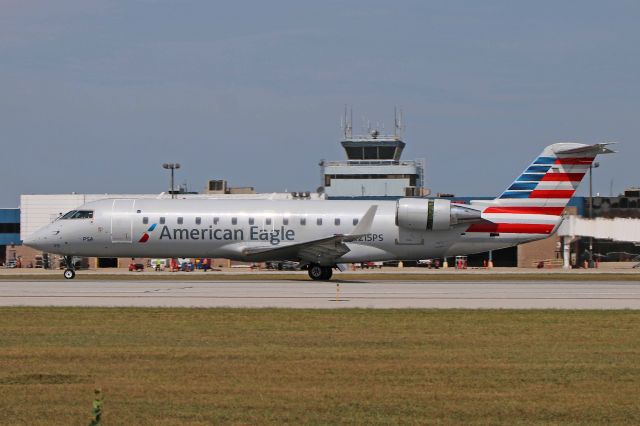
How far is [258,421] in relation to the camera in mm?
11508

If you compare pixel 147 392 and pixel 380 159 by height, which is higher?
pixel 380 159

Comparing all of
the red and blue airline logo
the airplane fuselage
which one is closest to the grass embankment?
the airplane fuselage

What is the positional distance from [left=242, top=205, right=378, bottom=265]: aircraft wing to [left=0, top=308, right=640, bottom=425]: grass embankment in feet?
59.0

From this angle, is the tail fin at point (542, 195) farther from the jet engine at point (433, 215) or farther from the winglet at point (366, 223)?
the winglet at point (366, 223)

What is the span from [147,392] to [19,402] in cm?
174

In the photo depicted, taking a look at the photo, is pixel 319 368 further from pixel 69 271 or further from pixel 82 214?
pixel 69 271

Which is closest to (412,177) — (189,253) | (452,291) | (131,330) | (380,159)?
(380,159)

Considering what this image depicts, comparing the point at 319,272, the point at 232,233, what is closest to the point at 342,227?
the point at 319,272

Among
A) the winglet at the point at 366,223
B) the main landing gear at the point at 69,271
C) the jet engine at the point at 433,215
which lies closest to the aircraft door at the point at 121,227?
the main landing gear at the point at 69,271

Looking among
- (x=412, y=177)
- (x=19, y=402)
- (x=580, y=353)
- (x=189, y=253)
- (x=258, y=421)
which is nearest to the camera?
(x=258, y=421)

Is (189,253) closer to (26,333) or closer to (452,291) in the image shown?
(452,291)

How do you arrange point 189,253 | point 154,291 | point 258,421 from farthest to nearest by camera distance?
point 189,253
point 154,291
point 258,421

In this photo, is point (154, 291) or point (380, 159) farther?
point (380, 159)

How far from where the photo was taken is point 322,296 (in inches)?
1240
